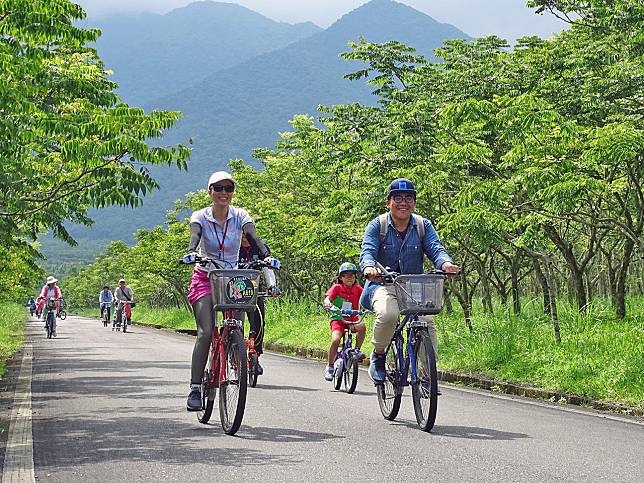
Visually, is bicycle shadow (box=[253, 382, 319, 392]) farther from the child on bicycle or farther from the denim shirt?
the denim shirt

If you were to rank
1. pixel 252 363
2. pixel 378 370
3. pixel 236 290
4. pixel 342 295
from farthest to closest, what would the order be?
pixel 342 295, pixel 252 363, pixel 378 370, pixel 236 290

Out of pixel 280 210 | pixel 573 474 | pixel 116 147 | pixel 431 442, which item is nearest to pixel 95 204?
pixel 116 147

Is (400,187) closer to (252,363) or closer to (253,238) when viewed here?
(253,238)

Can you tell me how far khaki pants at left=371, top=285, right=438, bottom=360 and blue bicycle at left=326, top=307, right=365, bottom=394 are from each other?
3.07 meters

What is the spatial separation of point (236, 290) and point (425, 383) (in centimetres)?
180

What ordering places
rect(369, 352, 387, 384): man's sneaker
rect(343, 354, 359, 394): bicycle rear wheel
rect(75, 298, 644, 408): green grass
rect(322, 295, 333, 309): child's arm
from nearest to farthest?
rect(369, 352, 387, 384): man's sneaker → rect(75, 298, 644, 408): green grass → rect(343, 354, 359, 394): bicycle rear wheel → rect(322, 295, 333, 309): child's arm

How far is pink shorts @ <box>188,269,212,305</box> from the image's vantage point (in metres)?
7.92

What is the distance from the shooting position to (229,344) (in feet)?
25.4

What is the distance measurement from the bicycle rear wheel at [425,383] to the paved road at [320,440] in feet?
0.53

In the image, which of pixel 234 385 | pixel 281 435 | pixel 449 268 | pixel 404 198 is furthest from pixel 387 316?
pixel 234 385

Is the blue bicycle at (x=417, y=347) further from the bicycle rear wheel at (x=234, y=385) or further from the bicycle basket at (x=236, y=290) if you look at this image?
the bicycle rear wheel at (x=234, y=385)

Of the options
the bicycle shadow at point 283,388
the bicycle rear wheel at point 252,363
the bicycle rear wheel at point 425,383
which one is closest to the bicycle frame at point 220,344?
the bicycle rear wheel at point 425,383

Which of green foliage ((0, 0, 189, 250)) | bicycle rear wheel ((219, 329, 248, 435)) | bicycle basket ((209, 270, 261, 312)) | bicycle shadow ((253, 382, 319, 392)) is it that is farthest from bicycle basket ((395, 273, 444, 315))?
green foliage ((0, 0, 189, 250))

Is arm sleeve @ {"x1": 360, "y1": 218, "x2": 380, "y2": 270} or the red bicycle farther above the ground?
arm sleeve @ {"x1": 360, "y1": 218, "x2": 380, "y2": 270}
